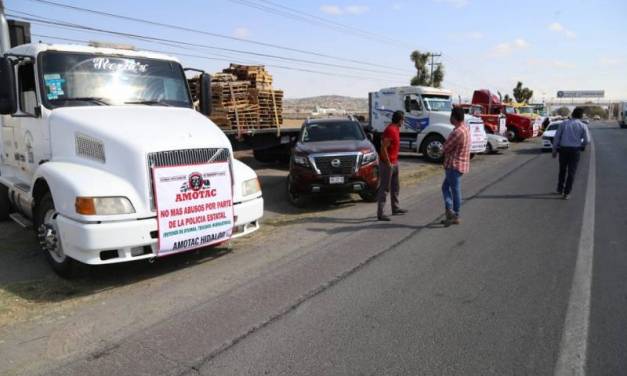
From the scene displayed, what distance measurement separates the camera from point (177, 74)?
281 inches

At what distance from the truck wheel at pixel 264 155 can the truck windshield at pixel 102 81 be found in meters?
9.58

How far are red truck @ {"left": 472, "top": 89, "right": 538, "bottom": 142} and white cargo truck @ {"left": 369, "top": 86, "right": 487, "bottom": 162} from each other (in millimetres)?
11575

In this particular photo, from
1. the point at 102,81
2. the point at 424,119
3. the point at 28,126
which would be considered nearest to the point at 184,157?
the point at 102,81

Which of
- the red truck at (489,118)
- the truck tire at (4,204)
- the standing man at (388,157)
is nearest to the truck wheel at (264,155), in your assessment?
the standing man at (388,157)

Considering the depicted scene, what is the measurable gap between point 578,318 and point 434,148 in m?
15.5

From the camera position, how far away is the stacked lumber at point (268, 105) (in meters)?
13.9

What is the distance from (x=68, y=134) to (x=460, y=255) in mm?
4944

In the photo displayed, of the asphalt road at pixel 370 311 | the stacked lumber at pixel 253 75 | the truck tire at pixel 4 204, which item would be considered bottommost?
the asphalt road at pixel 370 311

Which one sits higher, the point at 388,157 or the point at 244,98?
the point at 244,98

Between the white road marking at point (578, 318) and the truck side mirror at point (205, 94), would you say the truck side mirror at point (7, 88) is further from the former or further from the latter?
the white road marking at point (578, 318)

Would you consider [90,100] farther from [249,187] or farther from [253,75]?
[253,75]

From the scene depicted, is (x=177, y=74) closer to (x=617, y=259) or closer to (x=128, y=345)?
(x=128, y=345)

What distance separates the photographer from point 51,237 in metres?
5.39

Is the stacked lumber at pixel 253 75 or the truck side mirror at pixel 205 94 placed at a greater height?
the stacked lumber at pixel 253 75
